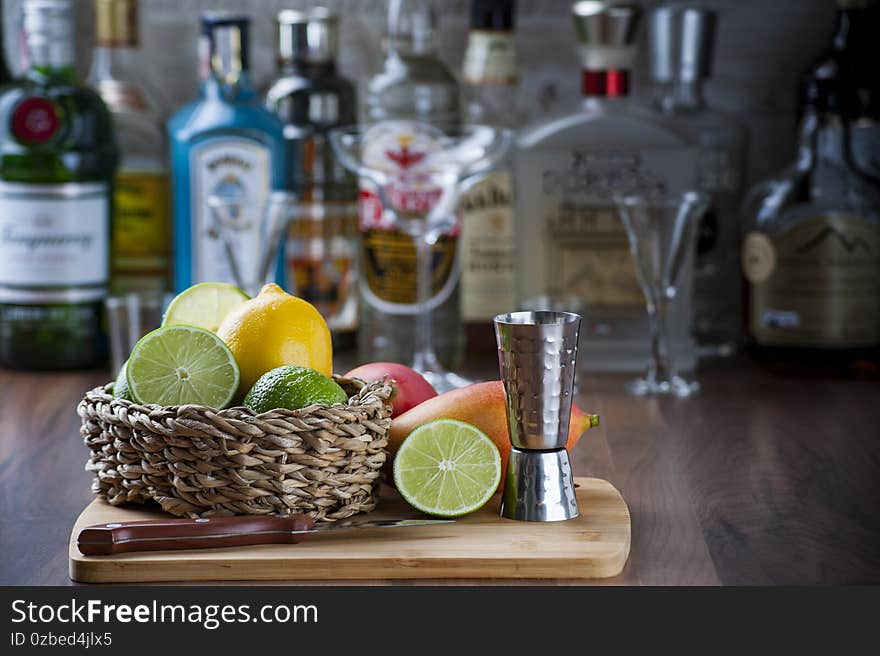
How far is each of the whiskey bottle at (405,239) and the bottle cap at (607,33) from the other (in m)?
0.14

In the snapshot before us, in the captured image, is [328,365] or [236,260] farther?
[236,260]

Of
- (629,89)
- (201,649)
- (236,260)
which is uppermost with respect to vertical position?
(629,89)

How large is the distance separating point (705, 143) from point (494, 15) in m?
0.26

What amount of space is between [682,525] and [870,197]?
63 cm

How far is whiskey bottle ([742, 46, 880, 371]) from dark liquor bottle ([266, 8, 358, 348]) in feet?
1.38

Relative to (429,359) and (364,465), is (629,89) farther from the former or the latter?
(364,465)

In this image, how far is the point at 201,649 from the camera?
2.13 ft

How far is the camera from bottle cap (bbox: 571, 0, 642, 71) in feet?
4.33

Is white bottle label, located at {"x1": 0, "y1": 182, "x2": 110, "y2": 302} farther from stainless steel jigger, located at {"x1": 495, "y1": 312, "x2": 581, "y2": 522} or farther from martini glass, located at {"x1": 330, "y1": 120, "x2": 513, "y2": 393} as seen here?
stainless steel jigger, located at {"x1": 495, "y1": 312, "x2": 581, "y2": 522}

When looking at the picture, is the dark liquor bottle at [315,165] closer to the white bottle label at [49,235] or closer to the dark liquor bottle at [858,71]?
the white bottle label at [49,235]

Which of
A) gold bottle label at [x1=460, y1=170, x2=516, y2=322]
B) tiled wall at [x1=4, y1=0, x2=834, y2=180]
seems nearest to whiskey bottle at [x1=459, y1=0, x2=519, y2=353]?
gold bottle label at [x1=460, y1=170, x2=516, y2=322]

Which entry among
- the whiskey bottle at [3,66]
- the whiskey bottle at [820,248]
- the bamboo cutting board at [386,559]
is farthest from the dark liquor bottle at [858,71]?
the whiskey bottle at [3,66]

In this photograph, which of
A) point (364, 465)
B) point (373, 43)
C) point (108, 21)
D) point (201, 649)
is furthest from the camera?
point (373, 43)

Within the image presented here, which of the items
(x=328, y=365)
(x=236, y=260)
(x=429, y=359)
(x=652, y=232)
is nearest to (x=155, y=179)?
(x=236, y=260)
